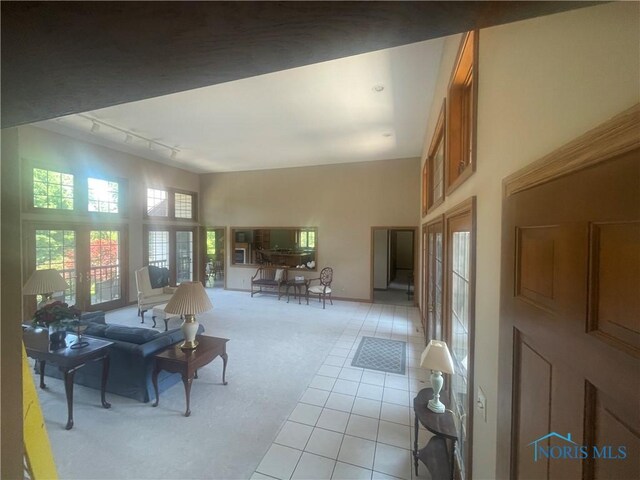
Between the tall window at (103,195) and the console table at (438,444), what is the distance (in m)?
7.13

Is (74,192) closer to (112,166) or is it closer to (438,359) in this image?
(112,166)

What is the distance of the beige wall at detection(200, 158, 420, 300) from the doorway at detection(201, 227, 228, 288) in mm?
655

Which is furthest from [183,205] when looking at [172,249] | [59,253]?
[59,253]

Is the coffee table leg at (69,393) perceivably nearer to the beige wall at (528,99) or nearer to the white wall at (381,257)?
the beige wall at (528,99)

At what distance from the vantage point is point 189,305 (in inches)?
108

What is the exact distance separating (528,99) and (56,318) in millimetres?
4003

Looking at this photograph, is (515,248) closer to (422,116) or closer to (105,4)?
(105,4)

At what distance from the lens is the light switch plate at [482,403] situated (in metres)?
1.30

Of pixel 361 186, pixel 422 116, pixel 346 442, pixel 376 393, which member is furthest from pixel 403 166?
pixel 346 442

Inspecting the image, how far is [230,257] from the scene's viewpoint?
8.55 m

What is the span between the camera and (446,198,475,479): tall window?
1.56 meters

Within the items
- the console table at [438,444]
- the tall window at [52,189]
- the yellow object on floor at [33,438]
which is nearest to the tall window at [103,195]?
the tall window at [52,189]

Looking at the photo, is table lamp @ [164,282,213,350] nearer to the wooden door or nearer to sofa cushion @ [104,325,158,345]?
sofa cushion @ [104,325,158,345]

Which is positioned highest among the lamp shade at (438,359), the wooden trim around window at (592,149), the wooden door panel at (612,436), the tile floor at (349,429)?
the wooden trim around window at (592,149)
